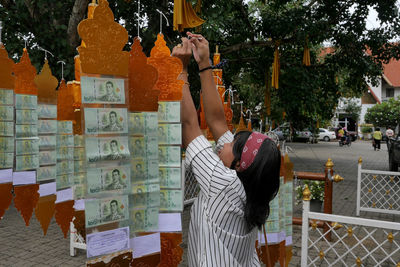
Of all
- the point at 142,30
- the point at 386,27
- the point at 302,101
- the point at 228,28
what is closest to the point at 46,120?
the point at 142,30

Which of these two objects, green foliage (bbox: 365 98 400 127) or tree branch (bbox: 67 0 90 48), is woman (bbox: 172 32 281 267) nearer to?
tree branch (bbox: 67 0 90 48)

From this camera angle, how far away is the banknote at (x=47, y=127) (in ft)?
9.04

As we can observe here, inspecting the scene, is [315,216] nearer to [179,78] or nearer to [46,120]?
[179,78]

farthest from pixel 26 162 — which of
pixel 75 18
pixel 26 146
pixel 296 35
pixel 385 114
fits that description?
pixel 385 114

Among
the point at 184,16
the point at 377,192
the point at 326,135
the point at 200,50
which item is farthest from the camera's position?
the point at 326,135

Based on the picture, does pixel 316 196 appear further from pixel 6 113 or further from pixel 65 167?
pixel 6 113

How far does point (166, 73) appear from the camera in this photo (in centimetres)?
190

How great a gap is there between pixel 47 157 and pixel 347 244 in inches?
180

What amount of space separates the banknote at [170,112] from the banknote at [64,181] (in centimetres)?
130

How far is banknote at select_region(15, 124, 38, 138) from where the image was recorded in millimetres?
2670

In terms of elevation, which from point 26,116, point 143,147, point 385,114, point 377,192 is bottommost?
point 377,192

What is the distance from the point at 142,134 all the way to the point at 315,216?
2139 millimetres

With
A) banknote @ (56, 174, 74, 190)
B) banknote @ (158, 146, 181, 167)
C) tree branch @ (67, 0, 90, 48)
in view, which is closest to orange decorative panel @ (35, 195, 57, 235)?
banknote @ (56, 174, 74, 190)

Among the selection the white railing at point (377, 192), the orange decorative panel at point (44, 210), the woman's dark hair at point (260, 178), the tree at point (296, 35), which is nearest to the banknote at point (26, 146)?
the orange decorative panel at point (44, 210)
